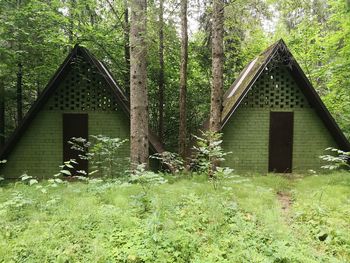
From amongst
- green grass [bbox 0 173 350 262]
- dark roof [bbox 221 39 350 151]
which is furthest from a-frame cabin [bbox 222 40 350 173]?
green grass [bbox 0 173 350 262]

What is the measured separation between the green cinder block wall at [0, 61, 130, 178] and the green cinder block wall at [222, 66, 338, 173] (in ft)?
13.4

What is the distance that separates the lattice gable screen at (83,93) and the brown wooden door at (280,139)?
5.77 metres

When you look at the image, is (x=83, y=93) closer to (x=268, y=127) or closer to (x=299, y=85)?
(x=268, y=127)

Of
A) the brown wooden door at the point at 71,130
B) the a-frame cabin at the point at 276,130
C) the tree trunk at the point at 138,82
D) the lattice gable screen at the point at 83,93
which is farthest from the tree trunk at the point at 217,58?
the brown wooden door at the point at 71,130

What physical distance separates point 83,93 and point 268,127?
Answer: 6737 mm

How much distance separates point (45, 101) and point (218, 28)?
6344mm

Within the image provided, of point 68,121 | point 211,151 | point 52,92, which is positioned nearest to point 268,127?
point 211,151

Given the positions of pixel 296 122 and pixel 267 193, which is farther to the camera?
pixel 296 122

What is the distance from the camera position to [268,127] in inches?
384

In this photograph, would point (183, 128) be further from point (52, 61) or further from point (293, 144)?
point (52, 61)

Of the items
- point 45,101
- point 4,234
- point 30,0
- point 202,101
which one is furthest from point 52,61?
point 4,234

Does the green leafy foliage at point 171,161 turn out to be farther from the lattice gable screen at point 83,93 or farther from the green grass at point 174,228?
the lattice gable screen at point 83,93

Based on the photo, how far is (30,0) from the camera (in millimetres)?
10992

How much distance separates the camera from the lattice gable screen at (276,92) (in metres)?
9.69
